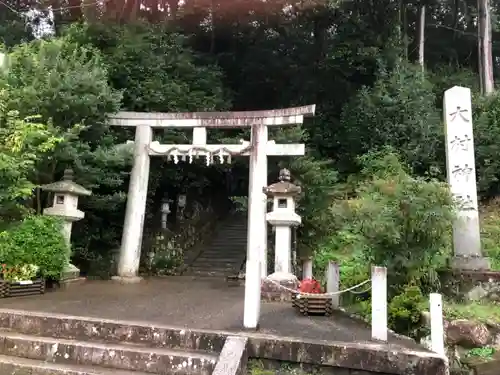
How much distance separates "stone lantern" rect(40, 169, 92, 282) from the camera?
966 centimetres

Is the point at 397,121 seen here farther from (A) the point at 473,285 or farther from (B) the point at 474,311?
(B) the point at 474,311

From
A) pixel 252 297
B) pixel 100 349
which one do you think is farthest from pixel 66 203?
pixel 252 297

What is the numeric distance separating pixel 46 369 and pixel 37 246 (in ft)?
13.6

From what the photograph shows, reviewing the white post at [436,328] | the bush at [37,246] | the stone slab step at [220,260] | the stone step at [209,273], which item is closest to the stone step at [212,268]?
the stone step at [209,273]

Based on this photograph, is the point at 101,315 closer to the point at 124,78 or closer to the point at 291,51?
the point at 124,78

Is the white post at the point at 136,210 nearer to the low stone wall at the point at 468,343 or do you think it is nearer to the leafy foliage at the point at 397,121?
the low stone wall at the point at 468,343

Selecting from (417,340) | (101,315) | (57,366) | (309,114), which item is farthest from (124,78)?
(417,340)

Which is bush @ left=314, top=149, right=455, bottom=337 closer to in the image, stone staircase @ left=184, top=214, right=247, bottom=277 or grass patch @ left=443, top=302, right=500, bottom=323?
grass patch @ left=443, top=302, right=500, bottom=323

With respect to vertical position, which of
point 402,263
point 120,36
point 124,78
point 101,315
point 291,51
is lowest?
point 101,315

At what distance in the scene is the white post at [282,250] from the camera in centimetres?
907

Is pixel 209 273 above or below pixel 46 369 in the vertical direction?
above

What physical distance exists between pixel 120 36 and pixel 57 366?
11093 mm

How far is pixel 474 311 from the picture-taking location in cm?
652

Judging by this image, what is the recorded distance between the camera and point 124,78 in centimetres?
1285
